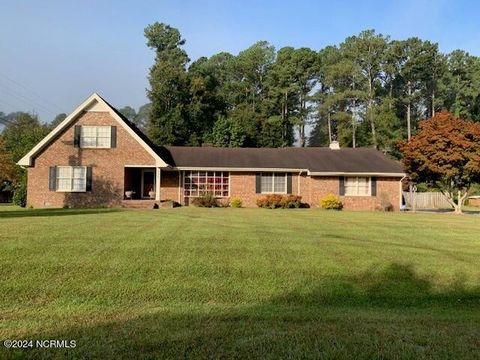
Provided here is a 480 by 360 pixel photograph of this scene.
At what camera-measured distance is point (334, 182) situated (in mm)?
27047

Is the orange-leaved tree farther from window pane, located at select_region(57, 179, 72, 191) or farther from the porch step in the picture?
window pane, located at select_region(57, 179, 72, 191)

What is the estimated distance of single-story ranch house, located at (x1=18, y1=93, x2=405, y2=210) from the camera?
25625mm

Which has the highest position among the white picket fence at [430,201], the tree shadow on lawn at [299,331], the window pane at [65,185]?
the window pane at [65,185]

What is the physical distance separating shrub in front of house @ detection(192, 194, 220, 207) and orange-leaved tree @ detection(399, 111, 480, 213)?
452 inches

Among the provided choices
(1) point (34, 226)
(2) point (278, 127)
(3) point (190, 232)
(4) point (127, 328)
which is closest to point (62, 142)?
(1) point (34, 226)

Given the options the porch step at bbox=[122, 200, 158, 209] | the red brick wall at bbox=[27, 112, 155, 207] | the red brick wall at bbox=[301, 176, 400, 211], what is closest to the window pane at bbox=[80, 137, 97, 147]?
the red brick wall at bbox=[27, 112, 155, 207]

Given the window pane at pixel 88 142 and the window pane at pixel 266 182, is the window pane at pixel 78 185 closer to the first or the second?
the window pane at pixel 88 142

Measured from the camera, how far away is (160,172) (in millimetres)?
26516

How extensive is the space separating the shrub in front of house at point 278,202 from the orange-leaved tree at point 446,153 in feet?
23.9

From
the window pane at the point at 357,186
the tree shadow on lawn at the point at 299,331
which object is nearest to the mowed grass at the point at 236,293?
the tree shadow on lawn at the point at 299,331

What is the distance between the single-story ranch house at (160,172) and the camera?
25625mm

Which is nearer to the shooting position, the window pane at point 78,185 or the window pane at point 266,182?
the window pane at point 78,185

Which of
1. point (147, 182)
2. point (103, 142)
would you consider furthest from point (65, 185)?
point (147, 182)

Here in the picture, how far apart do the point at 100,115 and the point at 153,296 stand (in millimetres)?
20542
